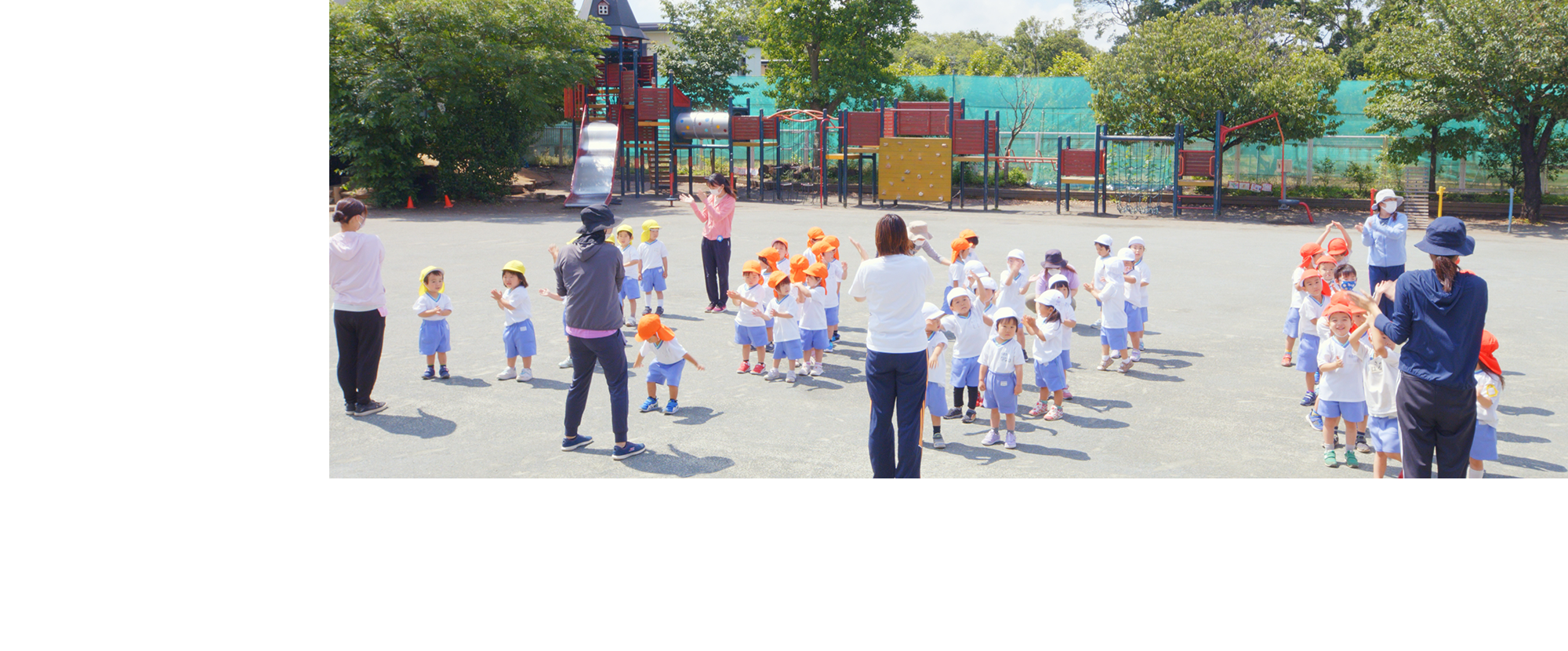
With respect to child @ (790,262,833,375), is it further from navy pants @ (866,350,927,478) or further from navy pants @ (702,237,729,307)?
navy pants @ (866,350,927,478)

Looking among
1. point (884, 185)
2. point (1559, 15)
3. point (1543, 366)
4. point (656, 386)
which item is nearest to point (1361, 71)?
point (1559, 15)

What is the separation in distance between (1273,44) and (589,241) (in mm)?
27527

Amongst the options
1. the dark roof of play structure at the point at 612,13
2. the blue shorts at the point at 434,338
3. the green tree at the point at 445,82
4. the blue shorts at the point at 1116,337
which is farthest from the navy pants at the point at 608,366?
the dark roof of play structure at the point at 612,13

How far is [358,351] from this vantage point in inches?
318

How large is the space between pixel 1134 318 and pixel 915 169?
19.0 meters

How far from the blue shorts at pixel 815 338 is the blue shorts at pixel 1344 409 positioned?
13.6 ft

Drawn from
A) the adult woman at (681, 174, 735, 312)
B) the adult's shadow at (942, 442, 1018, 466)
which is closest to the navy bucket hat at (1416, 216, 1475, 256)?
the adult's shadow at (942, 442, 1018, 466)

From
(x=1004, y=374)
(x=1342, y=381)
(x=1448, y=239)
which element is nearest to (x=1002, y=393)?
(x=1004, y=374)

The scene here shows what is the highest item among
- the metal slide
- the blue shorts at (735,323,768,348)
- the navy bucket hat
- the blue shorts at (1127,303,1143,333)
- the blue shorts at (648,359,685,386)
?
the metal slide

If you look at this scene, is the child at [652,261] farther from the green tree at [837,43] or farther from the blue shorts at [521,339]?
the green tree at [837,43]

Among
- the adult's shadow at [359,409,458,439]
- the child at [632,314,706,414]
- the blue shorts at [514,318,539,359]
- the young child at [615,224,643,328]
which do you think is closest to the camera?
the adult's shadow at [359,409,458,439]

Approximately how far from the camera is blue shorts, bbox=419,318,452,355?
920cm

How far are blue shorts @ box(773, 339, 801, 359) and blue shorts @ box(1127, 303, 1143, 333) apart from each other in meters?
3.27

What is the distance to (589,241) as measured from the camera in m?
6.77
